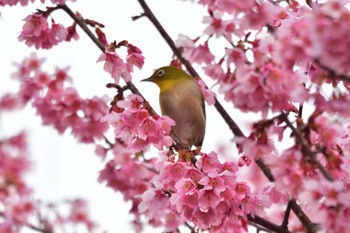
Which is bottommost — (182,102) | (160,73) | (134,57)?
(182,102)

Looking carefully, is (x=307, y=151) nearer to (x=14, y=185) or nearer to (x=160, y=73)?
(x=160, y=73)

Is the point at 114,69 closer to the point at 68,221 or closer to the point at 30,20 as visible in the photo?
the point at 30,20

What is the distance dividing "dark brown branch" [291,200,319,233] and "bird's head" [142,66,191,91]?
5.53ft

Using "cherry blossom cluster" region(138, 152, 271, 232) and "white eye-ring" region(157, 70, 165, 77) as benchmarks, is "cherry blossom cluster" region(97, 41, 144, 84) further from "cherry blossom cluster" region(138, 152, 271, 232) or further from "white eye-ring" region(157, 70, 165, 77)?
"white eye-ring" region(157, 70, 165, 77)

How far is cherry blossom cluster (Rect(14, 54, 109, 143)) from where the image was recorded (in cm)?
504

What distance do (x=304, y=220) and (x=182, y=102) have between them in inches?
62.9

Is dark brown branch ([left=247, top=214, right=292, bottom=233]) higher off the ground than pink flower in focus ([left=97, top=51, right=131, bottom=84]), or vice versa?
pink flower in focus ([left=97, top=51, right=131, bottom=84])

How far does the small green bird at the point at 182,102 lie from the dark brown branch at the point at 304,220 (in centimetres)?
131

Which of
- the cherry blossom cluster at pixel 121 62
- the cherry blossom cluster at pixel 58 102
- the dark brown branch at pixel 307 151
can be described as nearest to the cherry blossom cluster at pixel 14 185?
the cherry blossom cluster at pixel 58 102

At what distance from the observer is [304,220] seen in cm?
338

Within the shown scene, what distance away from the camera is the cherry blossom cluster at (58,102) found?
16.5ft

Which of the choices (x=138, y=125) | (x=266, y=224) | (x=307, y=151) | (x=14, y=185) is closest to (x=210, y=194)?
(x=266, y=224)

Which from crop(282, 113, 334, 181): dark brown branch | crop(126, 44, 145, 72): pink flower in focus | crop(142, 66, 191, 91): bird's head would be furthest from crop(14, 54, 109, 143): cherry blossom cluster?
crop(282, 113, 334, 181): dark brown branch

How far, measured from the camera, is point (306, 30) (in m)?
2.53
